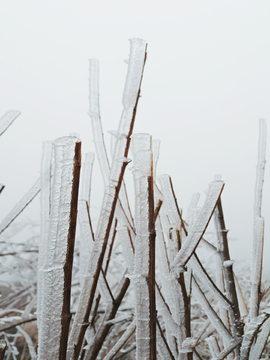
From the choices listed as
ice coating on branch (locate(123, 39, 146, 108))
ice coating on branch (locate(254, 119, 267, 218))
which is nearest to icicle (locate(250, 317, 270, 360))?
ice coating on branch (locate(254, 119, 267, 218))

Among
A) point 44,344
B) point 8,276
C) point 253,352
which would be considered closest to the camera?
point 44,344

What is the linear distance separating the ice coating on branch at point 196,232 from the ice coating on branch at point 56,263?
105 mm

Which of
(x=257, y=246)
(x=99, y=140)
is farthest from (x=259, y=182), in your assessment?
(x=99, y=140)

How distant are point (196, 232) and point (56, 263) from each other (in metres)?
0.11

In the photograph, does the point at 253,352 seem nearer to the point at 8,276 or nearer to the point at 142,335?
the point at 142,335

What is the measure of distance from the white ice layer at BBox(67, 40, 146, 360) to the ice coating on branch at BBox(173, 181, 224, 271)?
2.5 inches

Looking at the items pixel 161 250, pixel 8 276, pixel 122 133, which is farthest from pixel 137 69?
pixel 8 276

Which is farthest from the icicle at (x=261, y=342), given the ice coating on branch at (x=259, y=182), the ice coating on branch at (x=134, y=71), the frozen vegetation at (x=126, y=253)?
the ice coating on branch at (x=134, y=71)

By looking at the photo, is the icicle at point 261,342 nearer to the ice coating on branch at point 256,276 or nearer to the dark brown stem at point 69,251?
the ice coating on branch at point 256,276

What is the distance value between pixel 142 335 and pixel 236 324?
0.13m

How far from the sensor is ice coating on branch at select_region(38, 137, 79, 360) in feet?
0.48

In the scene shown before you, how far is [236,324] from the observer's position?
0.28 meters

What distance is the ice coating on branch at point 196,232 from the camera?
0.23m

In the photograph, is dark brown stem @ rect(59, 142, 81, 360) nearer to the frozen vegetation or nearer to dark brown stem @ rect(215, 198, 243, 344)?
the frozen vegetation
